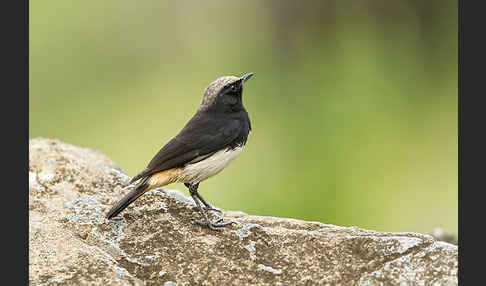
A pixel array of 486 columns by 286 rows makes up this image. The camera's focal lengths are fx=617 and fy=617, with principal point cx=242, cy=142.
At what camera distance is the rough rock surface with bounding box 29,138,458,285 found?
4.79 metres

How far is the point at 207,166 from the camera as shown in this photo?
610cm

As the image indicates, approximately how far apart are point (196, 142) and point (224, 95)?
71 cm

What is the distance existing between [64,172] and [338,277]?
327 cm

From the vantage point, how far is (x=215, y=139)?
609cm

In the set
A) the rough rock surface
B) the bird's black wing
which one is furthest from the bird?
Result: the rough rock surface

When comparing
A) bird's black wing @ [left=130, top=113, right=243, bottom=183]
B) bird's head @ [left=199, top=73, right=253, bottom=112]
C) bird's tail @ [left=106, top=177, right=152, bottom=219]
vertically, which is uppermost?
bird's head @ [left=199, top=73, right=253, bottom=112]

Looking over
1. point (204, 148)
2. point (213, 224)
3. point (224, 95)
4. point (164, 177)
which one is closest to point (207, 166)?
point (204, 148)

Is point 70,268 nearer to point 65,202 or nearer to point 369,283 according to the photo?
point 65,202

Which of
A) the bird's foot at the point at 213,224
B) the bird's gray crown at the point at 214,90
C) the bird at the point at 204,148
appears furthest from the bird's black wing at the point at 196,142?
the bird's foot at the point at 213,224

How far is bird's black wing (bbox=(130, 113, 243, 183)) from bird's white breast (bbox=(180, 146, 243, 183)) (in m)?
0.06

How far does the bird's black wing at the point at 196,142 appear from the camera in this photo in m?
5.90

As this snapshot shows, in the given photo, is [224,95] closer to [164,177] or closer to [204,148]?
[204,148]

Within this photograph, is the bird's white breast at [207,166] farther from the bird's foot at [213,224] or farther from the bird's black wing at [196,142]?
the bird's foot at [213,224]

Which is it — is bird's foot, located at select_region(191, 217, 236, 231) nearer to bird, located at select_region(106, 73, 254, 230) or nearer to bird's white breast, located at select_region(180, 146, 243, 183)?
bird, located at select_region(106, 73, 254, 230)
